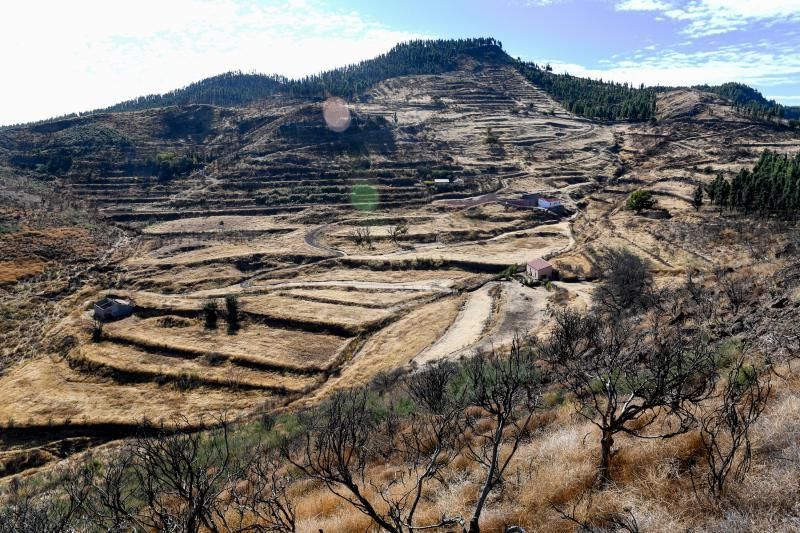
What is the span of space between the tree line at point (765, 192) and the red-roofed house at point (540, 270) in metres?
31.2

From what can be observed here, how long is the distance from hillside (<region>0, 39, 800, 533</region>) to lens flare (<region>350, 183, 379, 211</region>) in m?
Result: 1.14

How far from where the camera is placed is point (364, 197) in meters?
109

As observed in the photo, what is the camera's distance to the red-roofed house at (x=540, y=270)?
195ft

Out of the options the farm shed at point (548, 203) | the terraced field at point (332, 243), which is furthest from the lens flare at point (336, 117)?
the farm shed at point (548, 203)

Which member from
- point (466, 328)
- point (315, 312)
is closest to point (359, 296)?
point (315, 312)

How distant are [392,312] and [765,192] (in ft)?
193

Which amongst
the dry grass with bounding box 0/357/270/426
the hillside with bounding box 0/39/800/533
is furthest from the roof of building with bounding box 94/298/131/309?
the dry grass with bounding box 0/357/270/426

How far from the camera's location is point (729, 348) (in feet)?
52.0

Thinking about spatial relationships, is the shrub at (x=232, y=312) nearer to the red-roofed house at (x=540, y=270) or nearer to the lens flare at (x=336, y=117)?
the red-roofed house at (x=540, y=270)

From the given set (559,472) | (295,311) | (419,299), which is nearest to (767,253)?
(419,299)

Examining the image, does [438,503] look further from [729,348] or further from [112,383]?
[112,383]

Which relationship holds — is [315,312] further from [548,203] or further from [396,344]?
[548,203]

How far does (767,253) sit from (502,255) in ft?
121

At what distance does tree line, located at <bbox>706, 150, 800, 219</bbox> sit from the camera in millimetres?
57781
